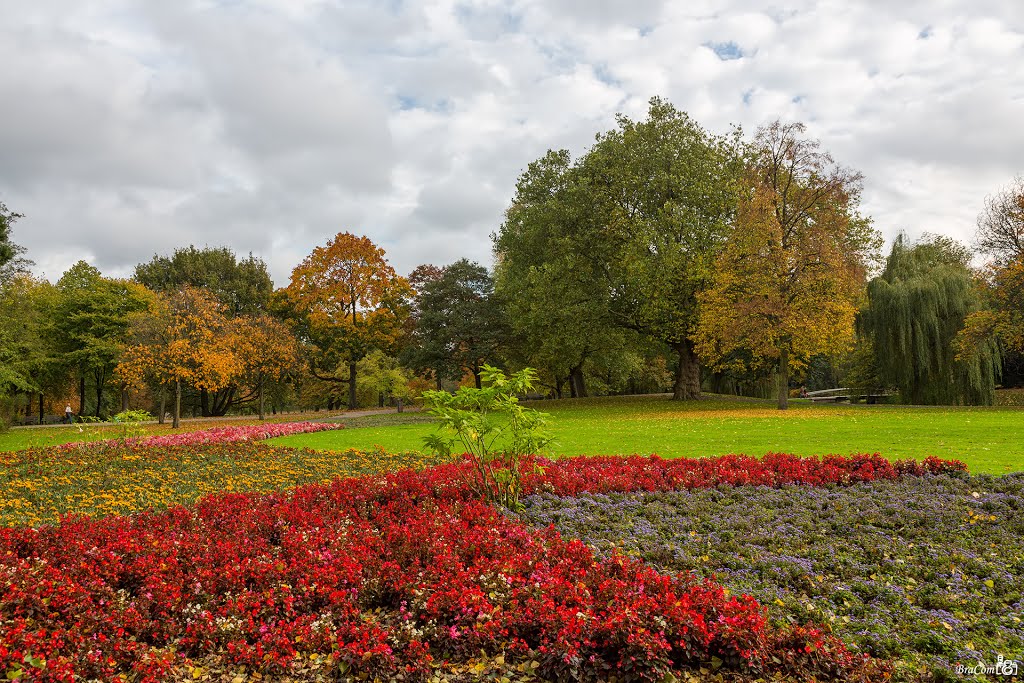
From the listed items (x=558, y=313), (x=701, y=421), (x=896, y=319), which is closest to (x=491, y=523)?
(x=701, y=421)

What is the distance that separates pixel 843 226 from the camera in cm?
2783

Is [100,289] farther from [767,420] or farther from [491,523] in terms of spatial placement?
[491,523]

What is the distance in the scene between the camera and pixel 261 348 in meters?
31.1

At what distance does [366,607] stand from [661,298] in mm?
25500

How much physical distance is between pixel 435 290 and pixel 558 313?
1070 centimetres

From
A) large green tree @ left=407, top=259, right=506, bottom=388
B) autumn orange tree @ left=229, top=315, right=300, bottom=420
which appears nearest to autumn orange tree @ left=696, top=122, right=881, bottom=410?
large green tree @ left=407, top=259, right=506, bottom=388

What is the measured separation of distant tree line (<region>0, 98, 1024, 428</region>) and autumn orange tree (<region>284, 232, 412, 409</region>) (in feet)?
9.04

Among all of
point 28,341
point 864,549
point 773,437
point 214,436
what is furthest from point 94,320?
point 864,549

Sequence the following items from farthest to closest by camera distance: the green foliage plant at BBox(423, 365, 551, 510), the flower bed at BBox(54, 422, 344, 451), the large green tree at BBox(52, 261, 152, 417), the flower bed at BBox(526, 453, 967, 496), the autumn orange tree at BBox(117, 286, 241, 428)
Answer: the large green tree at BBox(52, 261, 152, 417) → the autumn orange tree at BBox(117, 286, 241, 428) → the flower bed at BBox(54, 422, 344, 451) → the flower bed at BBox(526, 453, 967, 496) → the green foliage plant at BBox(423, 365, 551, 510)

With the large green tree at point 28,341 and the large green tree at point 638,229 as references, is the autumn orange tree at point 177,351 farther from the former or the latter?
the large green tree at point 638,229

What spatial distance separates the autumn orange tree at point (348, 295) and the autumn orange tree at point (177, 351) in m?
13.7

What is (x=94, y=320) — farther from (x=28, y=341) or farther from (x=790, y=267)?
(x=790, y=267)

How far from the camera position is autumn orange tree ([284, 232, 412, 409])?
41.4 metres

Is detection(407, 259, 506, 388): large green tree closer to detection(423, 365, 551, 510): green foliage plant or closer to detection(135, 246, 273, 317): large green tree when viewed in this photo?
detection(135, 246, 273, 317): large green tree
